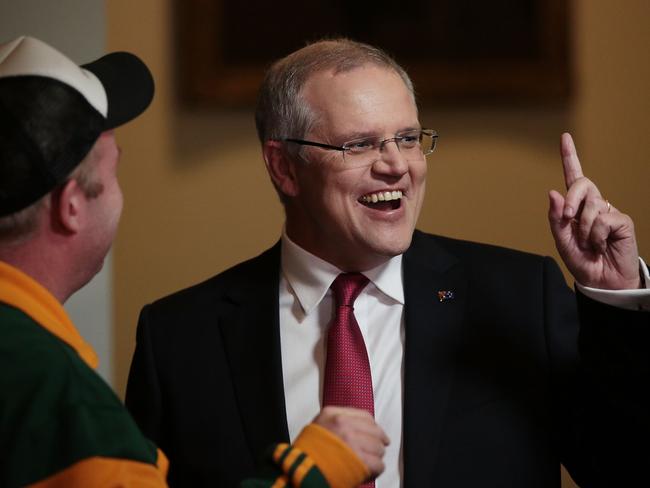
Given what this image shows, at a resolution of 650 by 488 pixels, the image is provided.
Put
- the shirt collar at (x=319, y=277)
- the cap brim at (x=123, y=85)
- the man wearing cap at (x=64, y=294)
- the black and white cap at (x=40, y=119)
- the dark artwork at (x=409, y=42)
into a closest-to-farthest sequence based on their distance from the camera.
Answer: the man wearing cap at (x=64, y=294) → the black and white cap at (x=40, y=119) → the cap brim at (x=123, y=85) → the shirt collar at (x=319, y=277) → the dark artwork at (x=409, y=42)

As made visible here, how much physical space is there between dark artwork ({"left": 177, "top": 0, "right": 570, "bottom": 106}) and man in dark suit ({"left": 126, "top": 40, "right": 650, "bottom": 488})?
112 centimetres

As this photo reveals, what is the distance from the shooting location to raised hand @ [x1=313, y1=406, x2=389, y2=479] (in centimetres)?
135

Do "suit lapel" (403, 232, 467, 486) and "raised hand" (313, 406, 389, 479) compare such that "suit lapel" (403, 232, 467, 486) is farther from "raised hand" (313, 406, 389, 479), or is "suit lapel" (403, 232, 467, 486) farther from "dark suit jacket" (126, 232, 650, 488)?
"raised hand" (313, 406, 389, 479)

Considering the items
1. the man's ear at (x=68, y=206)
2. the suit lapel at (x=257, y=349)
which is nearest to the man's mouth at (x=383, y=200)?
the suit lapel at (x=257, y=349)

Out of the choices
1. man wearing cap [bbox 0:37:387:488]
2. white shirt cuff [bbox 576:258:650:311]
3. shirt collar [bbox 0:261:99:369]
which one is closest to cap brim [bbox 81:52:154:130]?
man wearing cap [bbox 0:37:387:488]

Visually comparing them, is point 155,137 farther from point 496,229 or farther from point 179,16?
point 496,229

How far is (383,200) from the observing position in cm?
200

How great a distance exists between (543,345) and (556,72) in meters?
1.53

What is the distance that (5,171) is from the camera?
129cm

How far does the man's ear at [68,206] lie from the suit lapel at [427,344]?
0.80 m

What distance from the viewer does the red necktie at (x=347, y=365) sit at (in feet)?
6.25

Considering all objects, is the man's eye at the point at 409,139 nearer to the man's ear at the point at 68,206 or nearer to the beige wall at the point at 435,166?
the man's ear at the point at 68,206

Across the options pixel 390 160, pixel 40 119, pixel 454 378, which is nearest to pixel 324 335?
pixel 454 378

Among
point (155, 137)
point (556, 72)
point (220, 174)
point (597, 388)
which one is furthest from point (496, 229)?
point (597, 388)
